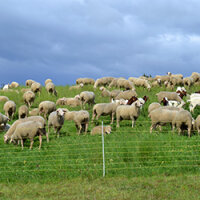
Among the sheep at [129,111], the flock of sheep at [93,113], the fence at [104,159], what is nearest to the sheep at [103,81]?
the flock of sheep at [93,113]

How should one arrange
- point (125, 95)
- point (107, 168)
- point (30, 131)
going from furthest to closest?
point (125, 95) → point (30, 131) → point (107, 168)

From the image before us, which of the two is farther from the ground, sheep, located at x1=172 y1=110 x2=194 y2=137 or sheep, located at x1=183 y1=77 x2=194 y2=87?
sheep, located at x1=183 y1=77 x2=194 y2=87

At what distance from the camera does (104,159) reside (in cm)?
1052

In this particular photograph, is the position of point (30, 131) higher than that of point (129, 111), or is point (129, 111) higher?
point (129, 111)

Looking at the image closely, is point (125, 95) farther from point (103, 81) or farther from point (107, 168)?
point (107, 168)

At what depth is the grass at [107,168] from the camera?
867 centimetres

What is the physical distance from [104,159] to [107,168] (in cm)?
41

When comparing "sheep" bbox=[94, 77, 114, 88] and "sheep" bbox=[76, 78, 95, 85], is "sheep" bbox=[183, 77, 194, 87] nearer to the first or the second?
"sheep" bbox=[94, 77, 114, 88]

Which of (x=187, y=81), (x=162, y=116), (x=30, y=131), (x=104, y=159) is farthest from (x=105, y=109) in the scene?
(x=187, y=81)

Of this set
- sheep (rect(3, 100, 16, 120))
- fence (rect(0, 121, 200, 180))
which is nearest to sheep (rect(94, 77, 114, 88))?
sheep (rect(3, 100, 16, 120))

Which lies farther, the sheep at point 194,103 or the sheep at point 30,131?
the sheep at point 194,103

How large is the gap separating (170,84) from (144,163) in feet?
79.9

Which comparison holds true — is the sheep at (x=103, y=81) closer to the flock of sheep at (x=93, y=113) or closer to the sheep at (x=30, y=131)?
the flock of sheep at (x=93, y=113)

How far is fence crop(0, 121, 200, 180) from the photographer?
10.1 meters
